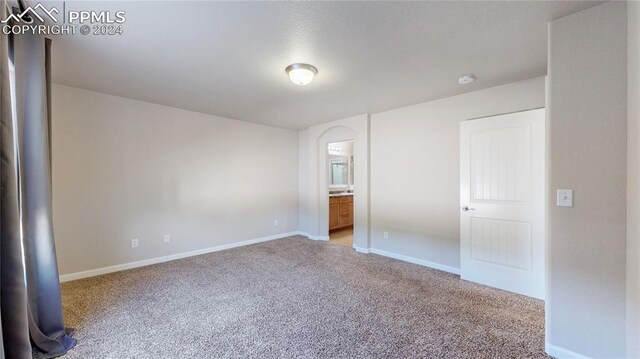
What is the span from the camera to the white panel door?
2787 millimetres

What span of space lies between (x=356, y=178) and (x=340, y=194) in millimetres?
1923

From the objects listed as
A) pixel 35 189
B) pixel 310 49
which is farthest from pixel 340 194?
pixel 35 189

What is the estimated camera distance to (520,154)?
9.46 ft

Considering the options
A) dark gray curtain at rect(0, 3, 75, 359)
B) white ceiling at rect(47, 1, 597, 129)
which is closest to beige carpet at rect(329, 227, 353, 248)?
white ceiling at rect(47, 1, 597, 129)

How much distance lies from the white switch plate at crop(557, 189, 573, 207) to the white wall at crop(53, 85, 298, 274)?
4401mm

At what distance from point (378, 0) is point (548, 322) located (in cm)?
251

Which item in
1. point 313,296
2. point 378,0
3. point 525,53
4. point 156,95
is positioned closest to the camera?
point 378,0

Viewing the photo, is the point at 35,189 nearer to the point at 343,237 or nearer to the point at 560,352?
the point at 560,352

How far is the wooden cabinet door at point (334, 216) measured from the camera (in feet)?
20.1

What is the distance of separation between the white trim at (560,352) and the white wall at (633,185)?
0.86 feet

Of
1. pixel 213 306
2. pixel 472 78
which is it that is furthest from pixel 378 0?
pixel 213 306

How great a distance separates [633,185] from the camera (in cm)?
153

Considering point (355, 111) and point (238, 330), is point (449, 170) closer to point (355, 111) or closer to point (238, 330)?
point (355, 111)

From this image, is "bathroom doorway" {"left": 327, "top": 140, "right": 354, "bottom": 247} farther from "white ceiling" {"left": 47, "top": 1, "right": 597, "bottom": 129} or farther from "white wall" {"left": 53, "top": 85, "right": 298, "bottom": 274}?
"white ceiling" {"left": 47, "top": 1, "right": 597, "bottom": 129}
